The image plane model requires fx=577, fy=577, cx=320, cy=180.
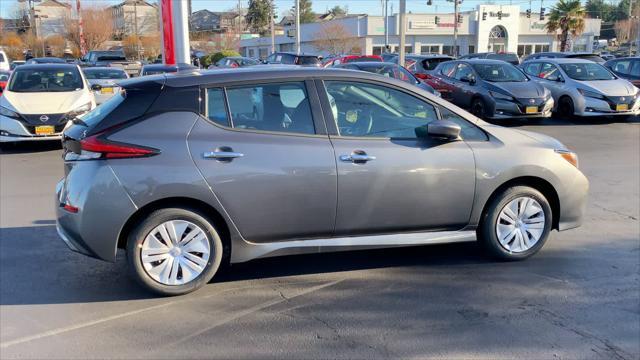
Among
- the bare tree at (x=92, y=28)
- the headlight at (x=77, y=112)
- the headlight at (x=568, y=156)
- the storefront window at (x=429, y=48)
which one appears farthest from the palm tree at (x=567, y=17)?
the headlight at (x=568, y=156)

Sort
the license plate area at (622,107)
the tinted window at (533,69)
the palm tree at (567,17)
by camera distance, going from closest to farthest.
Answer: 1. the license plate area at (622,107)
2. the tinted window at (533,69)
3. the palm tree at (567,17)

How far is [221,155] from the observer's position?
4.23 metres

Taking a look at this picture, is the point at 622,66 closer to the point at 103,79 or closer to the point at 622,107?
the point at 622,107

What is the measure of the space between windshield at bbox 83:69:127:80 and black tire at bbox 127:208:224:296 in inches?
505

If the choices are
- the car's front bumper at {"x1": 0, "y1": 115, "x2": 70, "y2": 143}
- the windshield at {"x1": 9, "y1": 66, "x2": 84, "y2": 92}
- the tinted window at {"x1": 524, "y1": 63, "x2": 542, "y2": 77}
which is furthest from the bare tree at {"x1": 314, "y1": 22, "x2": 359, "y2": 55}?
the car's front bumper at {"x1": 0, "y1": 115, "x2": 70, "y2": 143}

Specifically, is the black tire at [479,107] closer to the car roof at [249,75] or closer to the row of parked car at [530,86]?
the row of parked car at [530,86]

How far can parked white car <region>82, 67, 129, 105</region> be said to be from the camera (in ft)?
47.9

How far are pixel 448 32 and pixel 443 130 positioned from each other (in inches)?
2387

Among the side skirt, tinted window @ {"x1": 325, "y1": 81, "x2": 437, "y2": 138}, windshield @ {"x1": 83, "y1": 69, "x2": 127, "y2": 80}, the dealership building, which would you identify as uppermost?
the dealership building

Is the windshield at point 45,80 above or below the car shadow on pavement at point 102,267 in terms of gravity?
above

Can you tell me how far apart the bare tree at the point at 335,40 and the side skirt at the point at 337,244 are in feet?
164

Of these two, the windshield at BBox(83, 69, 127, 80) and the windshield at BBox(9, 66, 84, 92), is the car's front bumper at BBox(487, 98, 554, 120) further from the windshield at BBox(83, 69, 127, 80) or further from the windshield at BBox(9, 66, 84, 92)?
the windshield at BBox(83, 69, 127, 80)

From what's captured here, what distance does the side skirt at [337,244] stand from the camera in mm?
4453

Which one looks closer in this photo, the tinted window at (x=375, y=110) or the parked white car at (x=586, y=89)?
the tinted window at (x=375, y=110)
